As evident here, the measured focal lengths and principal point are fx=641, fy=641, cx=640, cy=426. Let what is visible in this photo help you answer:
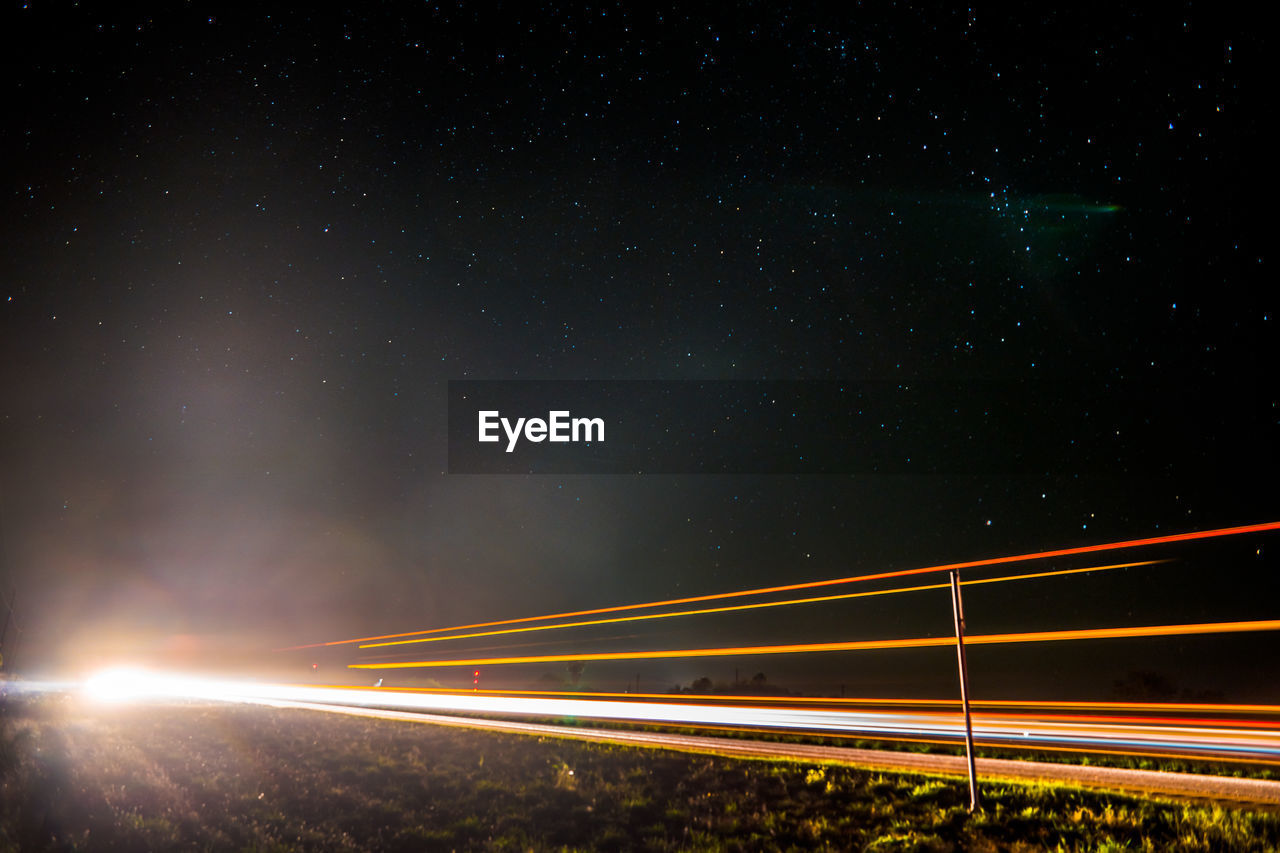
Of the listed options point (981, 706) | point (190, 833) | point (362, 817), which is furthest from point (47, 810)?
point (981, 706)

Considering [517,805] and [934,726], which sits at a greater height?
[517,805]

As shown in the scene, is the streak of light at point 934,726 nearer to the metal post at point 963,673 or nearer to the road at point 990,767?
the road at point 990,767

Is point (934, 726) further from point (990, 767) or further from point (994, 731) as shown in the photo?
point (990, 767)

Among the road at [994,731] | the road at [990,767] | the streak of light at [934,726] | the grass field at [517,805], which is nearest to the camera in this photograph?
the grass field at [517,805]

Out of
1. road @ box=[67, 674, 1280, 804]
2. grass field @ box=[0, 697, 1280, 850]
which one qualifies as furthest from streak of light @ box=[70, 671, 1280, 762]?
grass field @ box=[0, 697, 1280, 850]

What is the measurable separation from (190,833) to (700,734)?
1311cm

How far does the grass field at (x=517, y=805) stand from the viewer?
8.62 m

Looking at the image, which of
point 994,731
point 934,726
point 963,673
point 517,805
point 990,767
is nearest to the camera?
point 963,673

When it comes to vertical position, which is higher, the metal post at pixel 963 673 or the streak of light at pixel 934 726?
the metal post at pixel 963 673

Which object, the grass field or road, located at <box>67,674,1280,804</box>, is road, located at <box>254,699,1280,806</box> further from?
the grass field

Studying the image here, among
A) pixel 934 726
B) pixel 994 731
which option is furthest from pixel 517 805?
pixel 994 731

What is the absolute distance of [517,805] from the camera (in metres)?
11.7

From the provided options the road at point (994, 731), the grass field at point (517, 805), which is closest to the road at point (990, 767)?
the road at point (994, 731)

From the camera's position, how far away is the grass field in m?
8.62
